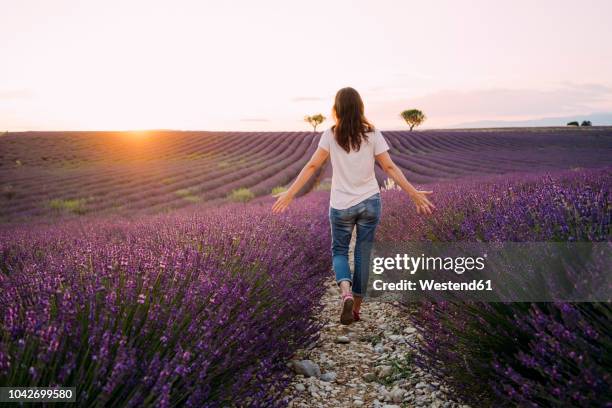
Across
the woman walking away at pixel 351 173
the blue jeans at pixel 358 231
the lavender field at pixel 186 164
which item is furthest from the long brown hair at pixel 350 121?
the lavender field at pixel 186 164

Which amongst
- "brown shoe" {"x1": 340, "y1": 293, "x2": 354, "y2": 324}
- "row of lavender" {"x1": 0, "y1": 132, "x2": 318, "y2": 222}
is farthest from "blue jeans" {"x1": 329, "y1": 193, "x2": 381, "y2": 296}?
"row of lavender" {"x1": 0, "y1": 132, "x2": 318, "y2": 222}

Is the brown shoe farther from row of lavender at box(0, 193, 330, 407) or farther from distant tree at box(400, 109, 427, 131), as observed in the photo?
distant tree at box(400, 109, 427, 131)

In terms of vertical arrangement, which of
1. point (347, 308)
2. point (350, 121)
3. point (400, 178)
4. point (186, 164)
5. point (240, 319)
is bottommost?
point (347, 308)

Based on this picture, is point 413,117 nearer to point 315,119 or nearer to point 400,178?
point 315,119

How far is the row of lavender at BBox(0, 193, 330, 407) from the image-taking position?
1339 mm

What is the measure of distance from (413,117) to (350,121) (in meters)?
67.6

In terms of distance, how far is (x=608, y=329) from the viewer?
1463 millimetres

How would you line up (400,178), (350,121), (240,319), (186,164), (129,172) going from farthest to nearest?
1. (186,164)
2. (129,172)
3. (400,178)
4. (350,121)
5. (240,319)

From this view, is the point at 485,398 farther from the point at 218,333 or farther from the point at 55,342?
the point at 55,342

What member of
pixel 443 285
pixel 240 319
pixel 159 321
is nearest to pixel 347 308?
pixel 443 285

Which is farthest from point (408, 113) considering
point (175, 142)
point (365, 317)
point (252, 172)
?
point (365, 317)

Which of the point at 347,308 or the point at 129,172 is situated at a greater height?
the point at 129,172

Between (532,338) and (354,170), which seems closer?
(532,338)

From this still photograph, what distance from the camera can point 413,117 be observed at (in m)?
67.0
